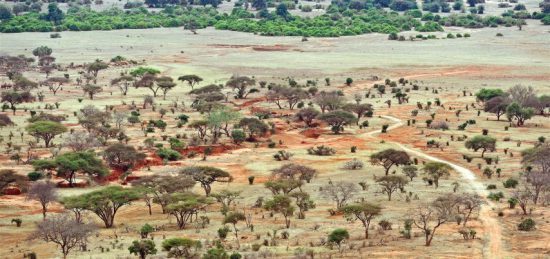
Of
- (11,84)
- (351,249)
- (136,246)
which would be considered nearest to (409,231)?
(351,249)

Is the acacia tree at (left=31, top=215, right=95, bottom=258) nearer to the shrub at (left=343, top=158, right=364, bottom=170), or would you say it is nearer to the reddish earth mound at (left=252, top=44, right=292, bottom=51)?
the shrub at (left=343, top=158, right=364, bottom=170)

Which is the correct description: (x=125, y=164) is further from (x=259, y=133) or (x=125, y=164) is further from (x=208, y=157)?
(x=259, y=133)

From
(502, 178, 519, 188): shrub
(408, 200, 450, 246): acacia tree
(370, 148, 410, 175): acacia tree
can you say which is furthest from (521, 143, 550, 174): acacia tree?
(408, 200, 450, 246): acacia tree

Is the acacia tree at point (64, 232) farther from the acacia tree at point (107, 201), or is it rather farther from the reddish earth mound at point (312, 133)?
the reddish earth mound at point (312, 133)

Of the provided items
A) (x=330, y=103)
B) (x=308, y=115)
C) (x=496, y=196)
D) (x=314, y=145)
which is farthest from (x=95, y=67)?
(x=496, y=196)

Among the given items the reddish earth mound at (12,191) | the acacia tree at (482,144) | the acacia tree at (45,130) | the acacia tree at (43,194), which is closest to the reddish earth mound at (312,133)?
the acacia tree at (482,144)
